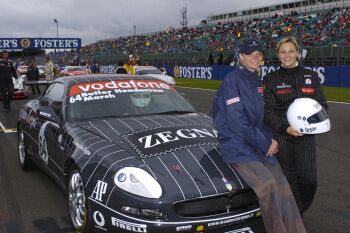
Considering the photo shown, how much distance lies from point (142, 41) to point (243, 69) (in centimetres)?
6108

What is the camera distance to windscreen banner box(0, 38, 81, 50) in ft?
184

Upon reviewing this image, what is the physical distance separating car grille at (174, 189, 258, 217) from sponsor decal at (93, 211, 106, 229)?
0.60 m

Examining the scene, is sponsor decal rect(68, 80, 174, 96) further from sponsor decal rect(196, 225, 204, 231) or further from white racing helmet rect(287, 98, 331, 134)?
sponsor decal rect(196, 225, 204, 231)

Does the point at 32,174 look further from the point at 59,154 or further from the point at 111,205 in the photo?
the point at 111,205

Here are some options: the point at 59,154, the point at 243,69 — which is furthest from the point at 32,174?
the point at 243,69

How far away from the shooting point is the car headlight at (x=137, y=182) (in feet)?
10.3

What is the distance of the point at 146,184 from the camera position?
3186mm

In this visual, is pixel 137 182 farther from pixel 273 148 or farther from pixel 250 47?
pixel 250 47

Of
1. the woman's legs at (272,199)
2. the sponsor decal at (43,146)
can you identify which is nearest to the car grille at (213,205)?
the woman's legs at (272,199)

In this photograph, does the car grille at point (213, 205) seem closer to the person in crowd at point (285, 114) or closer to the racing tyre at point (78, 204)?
the person in crowd at point (285, 114)

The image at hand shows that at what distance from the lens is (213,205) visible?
314 cm

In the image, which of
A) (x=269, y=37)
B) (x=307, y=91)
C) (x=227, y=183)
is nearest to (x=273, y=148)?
(x=227, y=183)

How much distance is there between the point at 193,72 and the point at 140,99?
2799cm

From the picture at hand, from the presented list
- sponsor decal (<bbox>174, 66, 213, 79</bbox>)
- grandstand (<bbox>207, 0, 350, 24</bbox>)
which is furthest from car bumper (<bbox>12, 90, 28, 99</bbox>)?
grandstand (<bbox>207, 0, 350, 24</bbox>)
